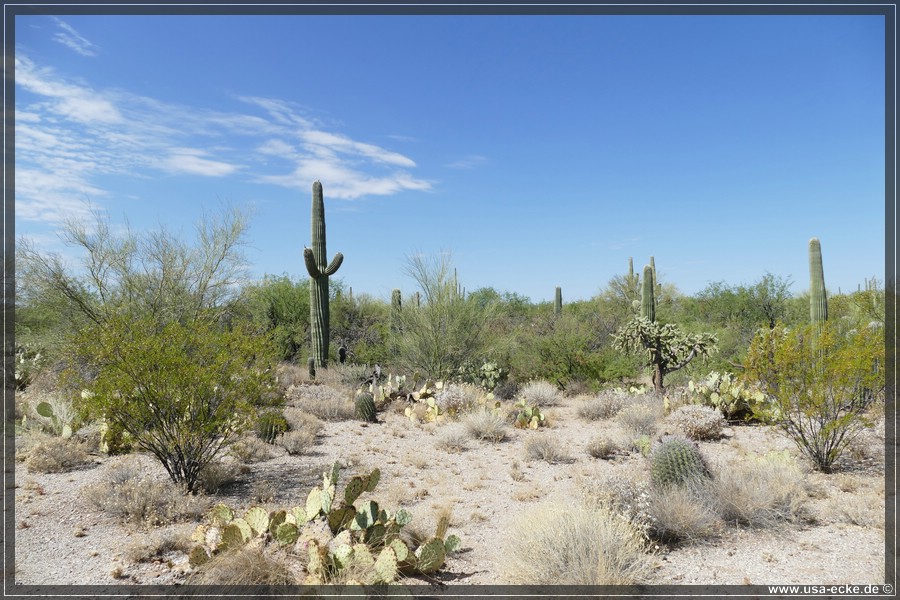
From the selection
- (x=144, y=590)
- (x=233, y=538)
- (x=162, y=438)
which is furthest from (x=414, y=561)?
(x=162, y=438)

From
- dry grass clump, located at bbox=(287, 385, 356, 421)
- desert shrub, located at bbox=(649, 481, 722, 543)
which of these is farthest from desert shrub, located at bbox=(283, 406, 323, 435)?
desert shrub, located at bbox=(649, 481, 722, 543)

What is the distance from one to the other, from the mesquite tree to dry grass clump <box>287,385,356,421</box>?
24.7 ft

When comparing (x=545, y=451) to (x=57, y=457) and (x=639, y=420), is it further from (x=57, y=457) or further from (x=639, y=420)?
(x=57, y=457)

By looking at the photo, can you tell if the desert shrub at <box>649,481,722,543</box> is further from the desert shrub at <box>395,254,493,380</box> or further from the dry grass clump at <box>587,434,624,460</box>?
the desert shrub at <box>395,254,493,380</box>

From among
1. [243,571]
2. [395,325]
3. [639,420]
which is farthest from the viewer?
[395,325]

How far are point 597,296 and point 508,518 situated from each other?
27.1m

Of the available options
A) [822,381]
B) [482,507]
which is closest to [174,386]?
[482,507]

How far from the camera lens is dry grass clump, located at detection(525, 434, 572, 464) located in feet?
29.9

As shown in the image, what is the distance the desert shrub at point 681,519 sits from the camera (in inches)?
219

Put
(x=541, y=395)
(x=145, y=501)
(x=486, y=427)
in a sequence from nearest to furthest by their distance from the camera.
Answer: (x=145, y=501)
(x=486, y=427)
(x=541, y=395)

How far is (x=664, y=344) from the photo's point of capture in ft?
45.3

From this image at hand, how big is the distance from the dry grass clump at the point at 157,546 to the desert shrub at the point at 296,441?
12.4ft

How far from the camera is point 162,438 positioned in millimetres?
7078

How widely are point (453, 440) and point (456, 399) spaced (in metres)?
2.93
